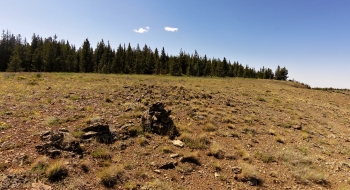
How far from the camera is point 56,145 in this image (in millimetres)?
8086

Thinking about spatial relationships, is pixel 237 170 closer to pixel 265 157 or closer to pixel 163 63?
pixel 265 157

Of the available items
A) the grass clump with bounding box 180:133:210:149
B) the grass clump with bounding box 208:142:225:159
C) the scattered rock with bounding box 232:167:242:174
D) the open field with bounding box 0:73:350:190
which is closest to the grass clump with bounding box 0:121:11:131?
the open field with bounding box 0:73:350:190

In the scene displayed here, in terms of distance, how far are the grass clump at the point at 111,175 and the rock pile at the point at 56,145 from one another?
189 centimetres

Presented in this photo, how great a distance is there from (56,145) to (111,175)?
312 cm

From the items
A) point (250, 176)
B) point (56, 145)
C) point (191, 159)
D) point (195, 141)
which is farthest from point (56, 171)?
point (250, 176)

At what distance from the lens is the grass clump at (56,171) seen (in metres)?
6.36

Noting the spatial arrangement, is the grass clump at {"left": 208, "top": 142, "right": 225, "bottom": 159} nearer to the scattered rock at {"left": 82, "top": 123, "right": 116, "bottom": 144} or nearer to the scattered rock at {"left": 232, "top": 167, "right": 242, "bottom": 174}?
the scattered rock at {"left": 232, "top": 167, "right": 242, "bottom": 174}

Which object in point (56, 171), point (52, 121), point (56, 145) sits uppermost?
point (52, 121)

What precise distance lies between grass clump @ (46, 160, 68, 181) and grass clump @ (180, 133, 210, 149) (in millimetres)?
5685

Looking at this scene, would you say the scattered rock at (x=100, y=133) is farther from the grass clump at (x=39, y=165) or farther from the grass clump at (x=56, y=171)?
the grass clump at (x=56, y=171)

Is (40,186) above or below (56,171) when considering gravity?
below

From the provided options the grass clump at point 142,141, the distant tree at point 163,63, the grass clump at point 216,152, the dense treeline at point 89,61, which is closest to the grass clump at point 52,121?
the grass clump at point 142,141

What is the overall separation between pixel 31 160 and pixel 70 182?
2.03m

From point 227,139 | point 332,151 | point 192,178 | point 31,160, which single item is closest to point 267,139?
point 227,139
